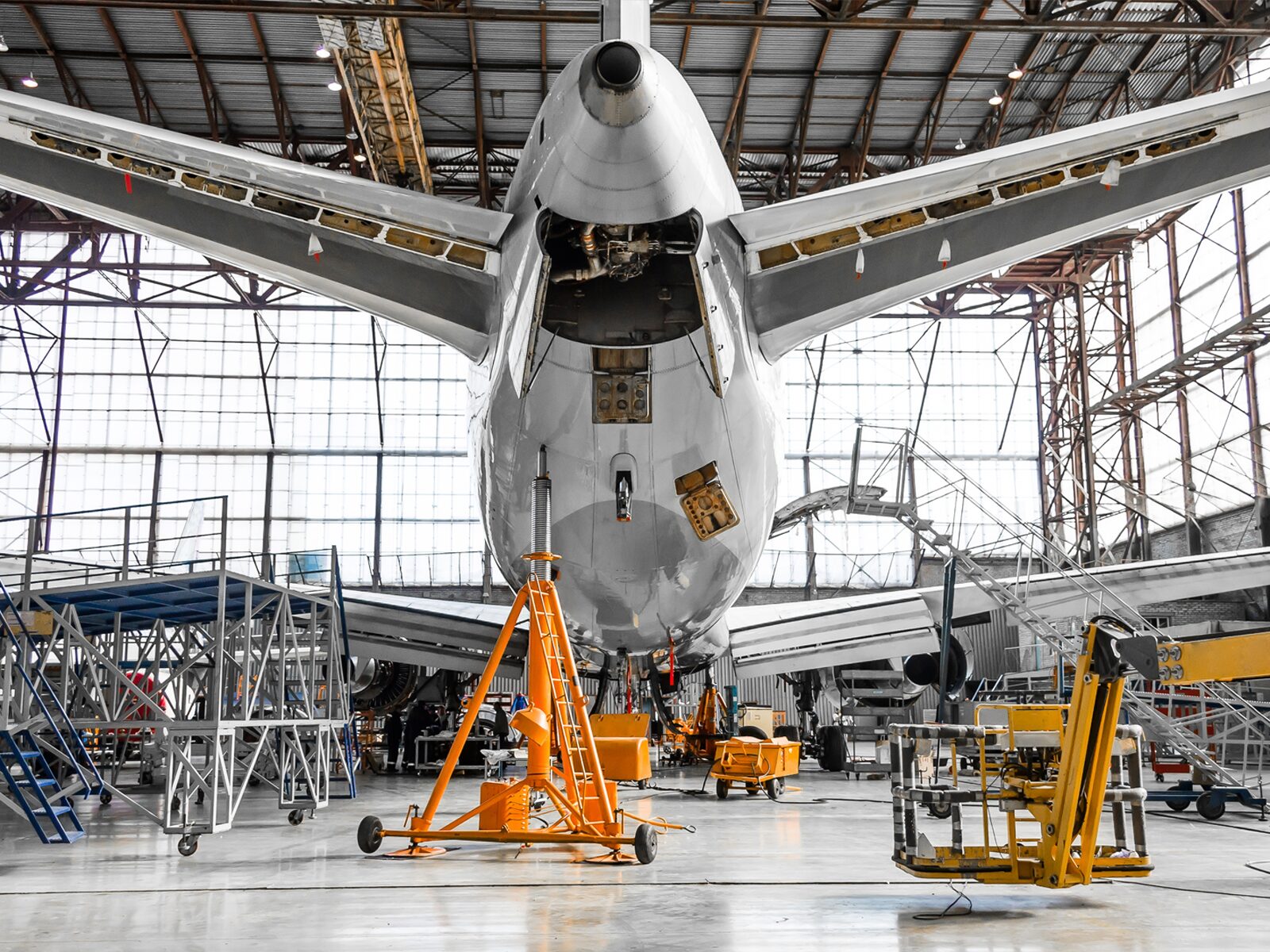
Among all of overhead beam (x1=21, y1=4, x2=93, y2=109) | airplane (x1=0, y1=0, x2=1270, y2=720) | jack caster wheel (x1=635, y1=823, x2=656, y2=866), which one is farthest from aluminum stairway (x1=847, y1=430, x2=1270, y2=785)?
overhead beam (x1=21, y1=4, x2=93, y2=109)

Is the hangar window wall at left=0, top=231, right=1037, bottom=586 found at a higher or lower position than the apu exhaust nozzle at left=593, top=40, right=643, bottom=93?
higher

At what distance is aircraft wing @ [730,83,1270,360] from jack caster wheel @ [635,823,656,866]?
466cm

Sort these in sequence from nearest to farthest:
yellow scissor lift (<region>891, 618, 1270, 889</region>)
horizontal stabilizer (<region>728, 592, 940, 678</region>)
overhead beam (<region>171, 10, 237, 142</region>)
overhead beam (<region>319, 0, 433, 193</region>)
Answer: yellow scissor lift (<region>891, 618, 1270, 889</region>), horizontal stabilizer (<region>728, 592, 940, 678</region>), overhead beam (<region>319, 0, 433, 193</region>), overhead beam (<region>171, 10, 237, 142</region>)

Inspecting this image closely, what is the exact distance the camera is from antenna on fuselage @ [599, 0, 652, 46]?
8.59m

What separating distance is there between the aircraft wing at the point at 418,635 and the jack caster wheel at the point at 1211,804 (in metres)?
10.4

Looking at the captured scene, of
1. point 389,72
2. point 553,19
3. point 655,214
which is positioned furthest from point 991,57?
point 655,214

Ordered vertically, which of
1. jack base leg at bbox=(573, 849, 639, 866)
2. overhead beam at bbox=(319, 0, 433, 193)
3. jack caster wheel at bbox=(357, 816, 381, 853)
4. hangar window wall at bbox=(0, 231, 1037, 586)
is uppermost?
overhead beam at bbox=(319, 0, 433, 193)

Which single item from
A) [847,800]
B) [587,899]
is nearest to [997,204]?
[587,899]

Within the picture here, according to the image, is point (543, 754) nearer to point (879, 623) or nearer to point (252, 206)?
point (252, 206)

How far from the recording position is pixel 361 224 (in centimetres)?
818

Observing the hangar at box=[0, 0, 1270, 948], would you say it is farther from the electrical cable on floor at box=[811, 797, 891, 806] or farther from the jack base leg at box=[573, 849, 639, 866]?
the electrical cable on floor at box=[811, 797, 891, 806]

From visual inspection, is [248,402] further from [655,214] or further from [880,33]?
[655,214]

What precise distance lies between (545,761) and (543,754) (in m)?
0.07

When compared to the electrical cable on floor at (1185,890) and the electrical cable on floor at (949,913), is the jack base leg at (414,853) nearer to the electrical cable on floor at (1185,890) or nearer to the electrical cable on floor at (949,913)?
the electrical cable on floor at (949,913)
